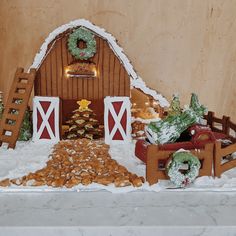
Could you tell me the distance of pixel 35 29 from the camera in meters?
3.05

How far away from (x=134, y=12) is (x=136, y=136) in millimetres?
1141

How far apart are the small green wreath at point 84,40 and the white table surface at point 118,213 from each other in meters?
1.06

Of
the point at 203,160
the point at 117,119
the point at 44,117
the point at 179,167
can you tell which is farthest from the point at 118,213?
the point at 44,117

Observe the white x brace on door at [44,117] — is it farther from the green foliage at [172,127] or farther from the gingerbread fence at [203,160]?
the gingerbread fence at [203,160]

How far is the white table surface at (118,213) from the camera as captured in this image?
4.20ft

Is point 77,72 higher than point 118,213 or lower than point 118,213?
higher

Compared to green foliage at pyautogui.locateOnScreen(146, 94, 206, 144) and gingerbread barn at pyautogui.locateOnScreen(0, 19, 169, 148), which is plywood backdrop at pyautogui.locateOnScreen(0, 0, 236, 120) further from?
green foliage at pyautogui.locateOnScreen(146, 94, 206, 144)

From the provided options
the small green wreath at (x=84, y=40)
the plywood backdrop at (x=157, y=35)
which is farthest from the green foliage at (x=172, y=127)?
the plywood backdrop at (x=157, y=35)

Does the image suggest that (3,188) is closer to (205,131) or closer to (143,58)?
(205,131)

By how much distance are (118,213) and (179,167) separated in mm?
351

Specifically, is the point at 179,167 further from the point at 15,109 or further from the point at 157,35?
the point at 157,35

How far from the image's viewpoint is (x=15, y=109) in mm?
2293

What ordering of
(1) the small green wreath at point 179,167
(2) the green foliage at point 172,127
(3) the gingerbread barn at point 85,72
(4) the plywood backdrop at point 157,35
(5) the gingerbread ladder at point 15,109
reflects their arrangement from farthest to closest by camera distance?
(4) the plywood backdrop at point 157,35
(3) the gingerbread barn at point 85,72
(5) the gingerbread ladder at point 15,109
(2) the green foliage at point 172,127
(1) the small green wreath at point 179,167

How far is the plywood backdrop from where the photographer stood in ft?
9.96
